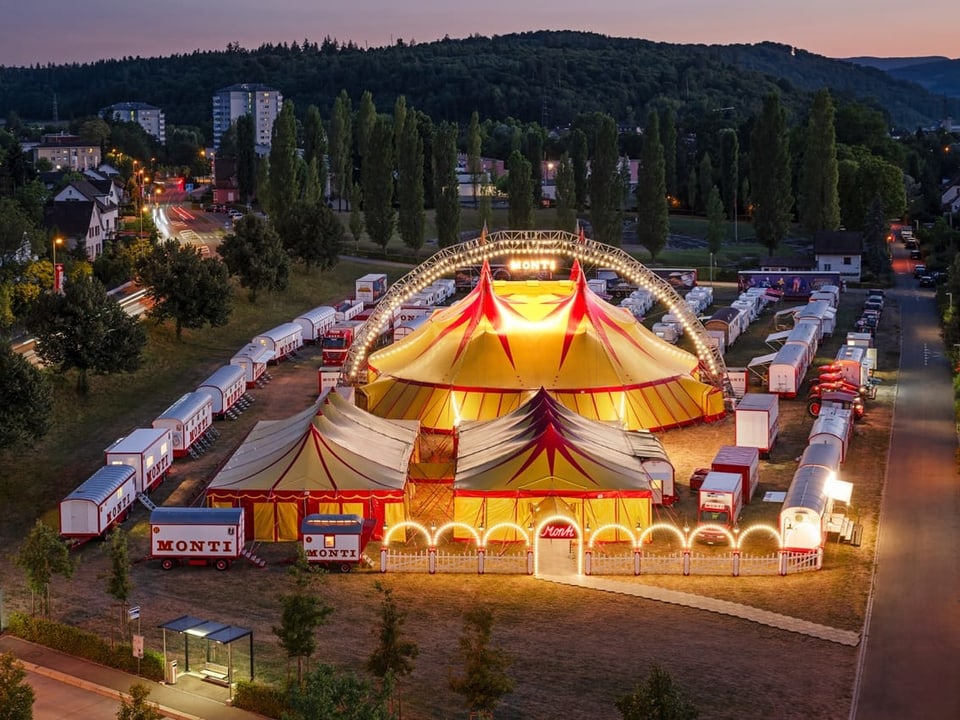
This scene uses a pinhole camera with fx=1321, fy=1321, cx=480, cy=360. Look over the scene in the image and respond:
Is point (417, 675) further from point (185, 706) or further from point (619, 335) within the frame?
point (619, 335)

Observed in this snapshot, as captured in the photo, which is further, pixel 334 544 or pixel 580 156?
pixel 580 156

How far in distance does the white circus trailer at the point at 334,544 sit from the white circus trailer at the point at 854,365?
21.3 metres

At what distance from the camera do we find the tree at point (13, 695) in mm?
19391

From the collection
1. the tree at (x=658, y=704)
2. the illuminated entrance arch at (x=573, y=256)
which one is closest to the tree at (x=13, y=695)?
the tree at (x=658, y=704)

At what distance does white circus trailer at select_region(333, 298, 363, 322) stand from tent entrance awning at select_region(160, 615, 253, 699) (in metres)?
36.6

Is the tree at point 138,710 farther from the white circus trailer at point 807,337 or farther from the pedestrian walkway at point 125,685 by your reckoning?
the white circus trailer at point 807,337

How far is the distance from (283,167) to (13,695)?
6104 cm

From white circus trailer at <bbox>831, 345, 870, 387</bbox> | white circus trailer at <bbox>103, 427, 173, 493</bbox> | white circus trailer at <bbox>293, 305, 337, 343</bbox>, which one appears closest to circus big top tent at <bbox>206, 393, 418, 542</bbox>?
white circus trailer at <bbox>103, 427, 173, 493</bbox>

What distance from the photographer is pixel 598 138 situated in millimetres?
78375

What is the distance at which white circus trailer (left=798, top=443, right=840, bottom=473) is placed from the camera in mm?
32938

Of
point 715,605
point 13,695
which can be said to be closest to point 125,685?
point 13,695

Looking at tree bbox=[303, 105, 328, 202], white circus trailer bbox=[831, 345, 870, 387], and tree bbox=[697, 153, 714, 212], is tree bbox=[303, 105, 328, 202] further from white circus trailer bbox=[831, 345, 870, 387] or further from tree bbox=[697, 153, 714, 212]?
white circus trailer bbox=[831, 345, 870, 387]

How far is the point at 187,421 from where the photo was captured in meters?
37.5

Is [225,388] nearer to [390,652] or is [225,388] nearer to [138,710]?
A: [390,652]
